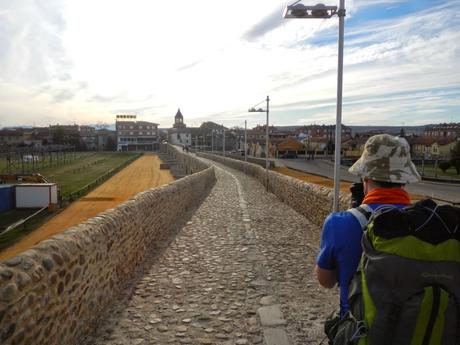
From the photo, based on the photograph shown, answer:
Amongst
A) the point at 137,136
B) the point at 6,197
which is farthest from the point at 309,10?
the point at 137,136

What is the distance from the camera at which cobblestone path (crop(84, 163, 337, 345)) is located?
14.2 ft

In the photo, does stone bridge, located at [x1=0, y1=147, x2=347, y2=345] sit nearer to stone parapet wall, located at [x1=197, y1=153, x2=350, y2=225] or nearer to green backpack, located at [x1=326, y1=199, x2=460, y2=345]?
stone parapet wall, located at [x1=197, y1=153, x2=350, y2=225]

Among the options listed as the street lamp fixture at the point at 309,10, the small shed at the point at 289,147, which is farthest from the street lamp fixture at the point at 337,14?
the small shed at the point at 289,147

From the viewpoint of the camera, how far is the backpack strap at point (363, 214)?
1.97 m

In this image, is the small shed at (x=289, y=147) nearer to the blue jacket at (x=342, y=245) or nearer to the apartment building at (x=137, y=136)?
the apartment building at (x=137, y=136)

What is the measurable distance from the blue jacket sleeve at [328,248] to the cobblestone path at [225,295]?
2346 mm

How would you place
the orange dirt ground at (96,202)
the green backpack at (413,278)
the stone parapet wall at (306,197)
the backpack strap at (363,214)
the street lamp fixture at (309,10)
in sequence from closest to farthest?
the green backpack at (413,278)
the backpack strap at (363,214)
the street lamp fixture at (309,10)
the stone parapet wall at (306,197)
the orange dirt ground at (96,202)

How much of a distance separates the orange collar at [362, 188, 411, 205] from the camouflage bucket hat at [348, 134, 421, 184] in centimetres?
5

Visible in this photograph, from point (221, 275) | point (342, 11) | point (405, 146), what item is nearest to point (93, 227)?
point (221, 275)

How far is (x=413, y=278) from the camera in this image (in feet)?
5.47

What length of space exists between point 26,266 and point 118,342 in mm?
1359

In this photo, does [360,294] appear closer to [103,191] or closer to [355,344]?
[355,344]

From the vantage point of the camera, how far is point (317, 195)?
Answer: 403 inches

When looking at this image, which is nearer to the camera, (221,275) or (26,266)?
(26,266)
